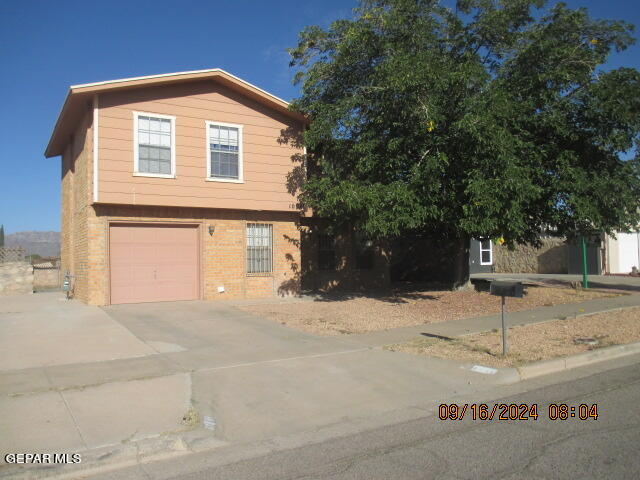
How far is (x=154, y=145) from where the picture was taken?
44.7ft

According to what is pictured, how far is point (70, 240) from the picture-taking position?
16.8 m

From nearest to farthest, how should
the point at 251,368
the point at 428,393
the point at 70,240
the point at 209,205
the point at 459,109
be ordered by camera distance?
the point at 428,393 → the point at 251,368 → the point at 459,109 → the point at 209,205 → the point at 70,240

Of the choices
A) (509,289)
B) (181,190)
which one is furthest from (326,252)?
(509,289)

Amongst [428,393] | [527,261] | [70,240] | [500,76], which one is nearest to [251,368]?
[428,393]

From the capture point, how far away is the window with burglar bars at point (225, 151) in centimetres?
1445

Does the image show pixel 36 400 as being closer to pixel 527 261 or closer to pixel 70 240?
pixel 70 240

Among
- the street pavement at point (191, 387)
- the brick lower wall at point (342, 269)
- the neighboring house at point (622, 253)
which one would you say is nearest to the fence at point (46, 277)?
the brick lower wall at point (342, 269)

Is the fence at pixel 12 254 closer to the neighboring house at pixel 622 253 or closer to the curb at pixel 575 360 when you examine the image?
the curb at pixel 575 360

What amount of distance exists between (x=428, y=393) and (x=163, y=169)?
31.6 feet

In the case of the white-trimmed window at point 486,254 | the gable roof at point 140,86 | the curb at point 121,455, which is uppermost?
the gable roof at point 140,86

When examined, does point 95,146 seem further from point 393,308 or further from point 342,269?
point 342,269

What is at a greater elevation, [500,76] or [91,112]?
[500,76]

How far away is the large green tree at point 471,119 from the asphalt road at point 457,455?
6494 mm

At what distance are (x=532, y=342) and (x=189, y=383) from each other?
6031 millimetres
